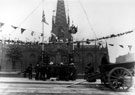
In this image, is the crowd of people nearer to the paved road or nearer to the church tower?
the paved road

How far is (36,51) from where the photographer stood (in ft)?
258

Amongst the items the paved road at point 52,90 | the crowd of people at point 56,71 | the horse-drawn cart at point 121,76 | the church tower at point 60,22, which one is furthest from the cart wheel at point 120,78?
the church tower at point 60,22

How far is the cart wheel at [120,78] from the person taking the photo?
8.32 meters

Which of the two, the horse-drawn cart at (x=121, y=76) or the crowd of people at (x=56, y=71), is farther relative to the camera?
the crowd of people at (x=56, y=71)

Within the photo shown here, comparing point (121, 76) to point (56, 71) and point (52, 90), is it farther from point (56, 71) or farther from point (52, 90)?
point (56, 71)

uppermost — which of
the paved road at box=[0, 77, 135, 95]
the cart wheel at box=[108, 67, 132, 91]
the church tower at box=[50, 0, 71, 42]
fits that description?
the church tower at box=[50, 0, 71, 42]

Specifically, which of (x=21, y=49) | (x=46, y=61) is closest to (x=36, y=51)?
(x=21, y=49)

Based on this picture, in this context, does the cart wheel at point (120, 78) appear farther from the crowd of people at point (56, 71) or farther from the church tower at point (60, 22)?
the church tower at point (60, 22)

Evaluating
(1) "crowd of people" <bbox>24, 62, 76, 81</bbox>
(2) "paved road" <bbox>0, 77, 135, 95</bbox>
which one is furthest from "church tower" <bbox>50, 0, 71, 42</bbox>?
(2) "paved road" <bbox>0, 77, 135, 95</bbox>

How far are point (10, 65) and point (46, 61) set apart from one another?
5802 cm

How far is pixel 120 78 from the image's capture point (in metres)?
8.34

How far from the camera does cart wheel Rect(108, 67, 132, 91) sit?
27.3 feet

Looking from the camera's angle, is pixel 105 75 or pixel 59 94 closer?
pixel 59 94

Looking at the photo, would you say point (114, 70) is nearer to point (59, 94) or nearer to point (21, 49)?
point (59, 94)
